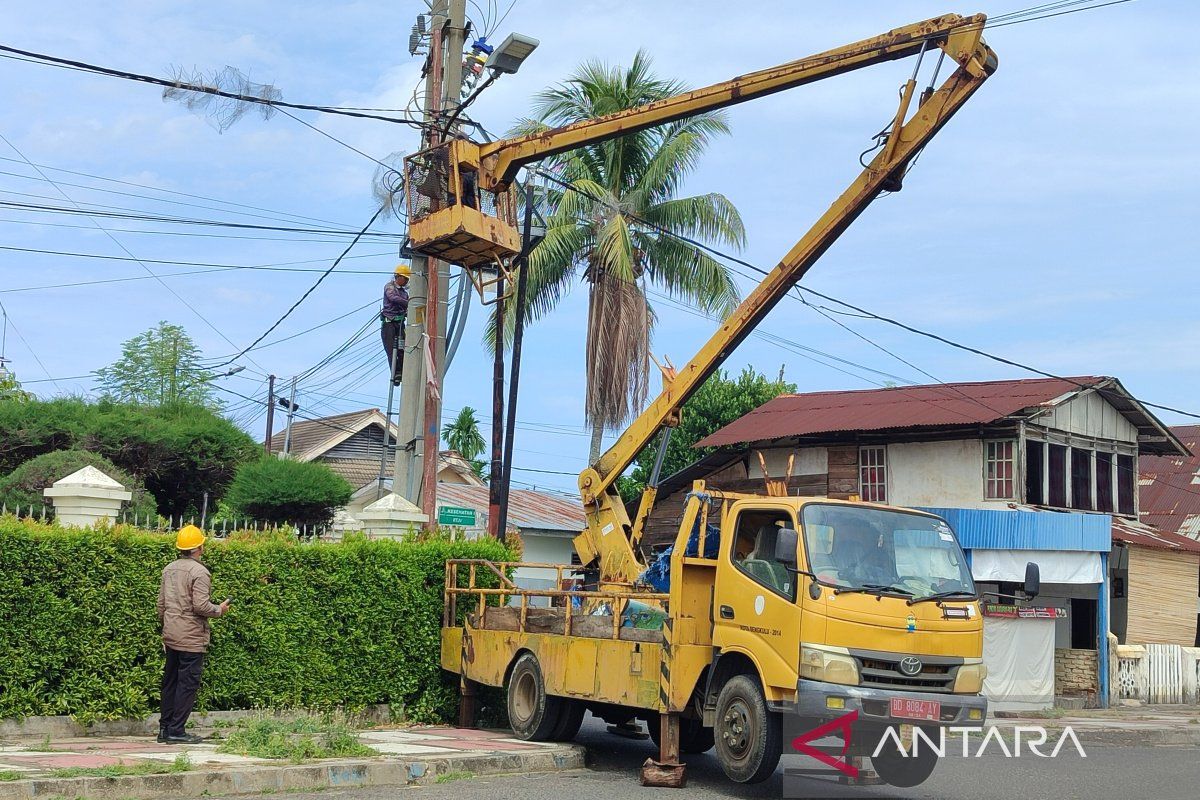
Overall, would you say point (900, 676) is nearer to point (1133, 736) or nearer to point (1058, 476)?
point (1133, 736)

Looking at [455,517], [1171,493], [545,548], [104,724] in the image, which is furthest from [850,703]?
[1171,493]

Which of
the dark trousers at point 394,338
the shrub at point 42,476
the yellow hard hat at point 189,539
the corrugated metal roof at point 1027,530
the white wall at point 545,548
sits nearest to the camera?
the yellow hard hat at point 189,539

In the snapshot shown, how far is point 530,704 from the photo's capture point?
13.2 m

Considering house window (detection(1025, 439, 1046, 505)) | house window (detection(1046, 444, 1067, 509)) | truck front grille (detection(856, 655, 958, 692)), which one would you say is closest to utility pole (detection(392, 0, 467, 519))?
truck front grille (detection(856, 655, 958, 692))

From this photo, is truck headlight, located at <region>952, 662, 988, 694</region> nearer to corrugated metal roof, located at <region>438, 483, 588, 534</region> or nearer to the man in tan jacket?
the man in tan jacket

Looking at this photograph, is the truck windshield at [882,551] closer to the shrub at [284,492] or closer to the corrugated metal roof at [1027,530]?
the corrugated metal roof at [1027,530]

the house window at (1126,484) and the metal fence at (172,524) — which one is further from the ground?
the house window at (1126,484)

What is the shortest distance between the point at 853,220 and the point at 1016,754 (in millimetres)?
6521

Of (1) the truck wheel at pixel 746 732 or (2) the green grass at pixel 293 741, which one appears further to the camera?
(2) the green grass at pixel 293 741

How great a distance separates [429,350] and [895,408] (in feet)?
47.3

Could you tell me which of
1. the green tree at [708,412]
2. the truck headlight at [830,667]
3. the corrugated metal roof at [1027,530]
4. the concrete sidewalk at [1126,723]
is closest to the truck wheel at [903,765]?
the truck headlight at [830,667]

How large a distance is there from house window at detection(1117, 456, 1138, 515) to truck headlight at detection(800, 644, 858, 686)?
68.2 feet

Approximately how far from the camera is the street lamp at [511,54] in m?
15.4

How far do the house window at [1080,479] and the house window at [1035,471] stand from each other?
1.33 metres
